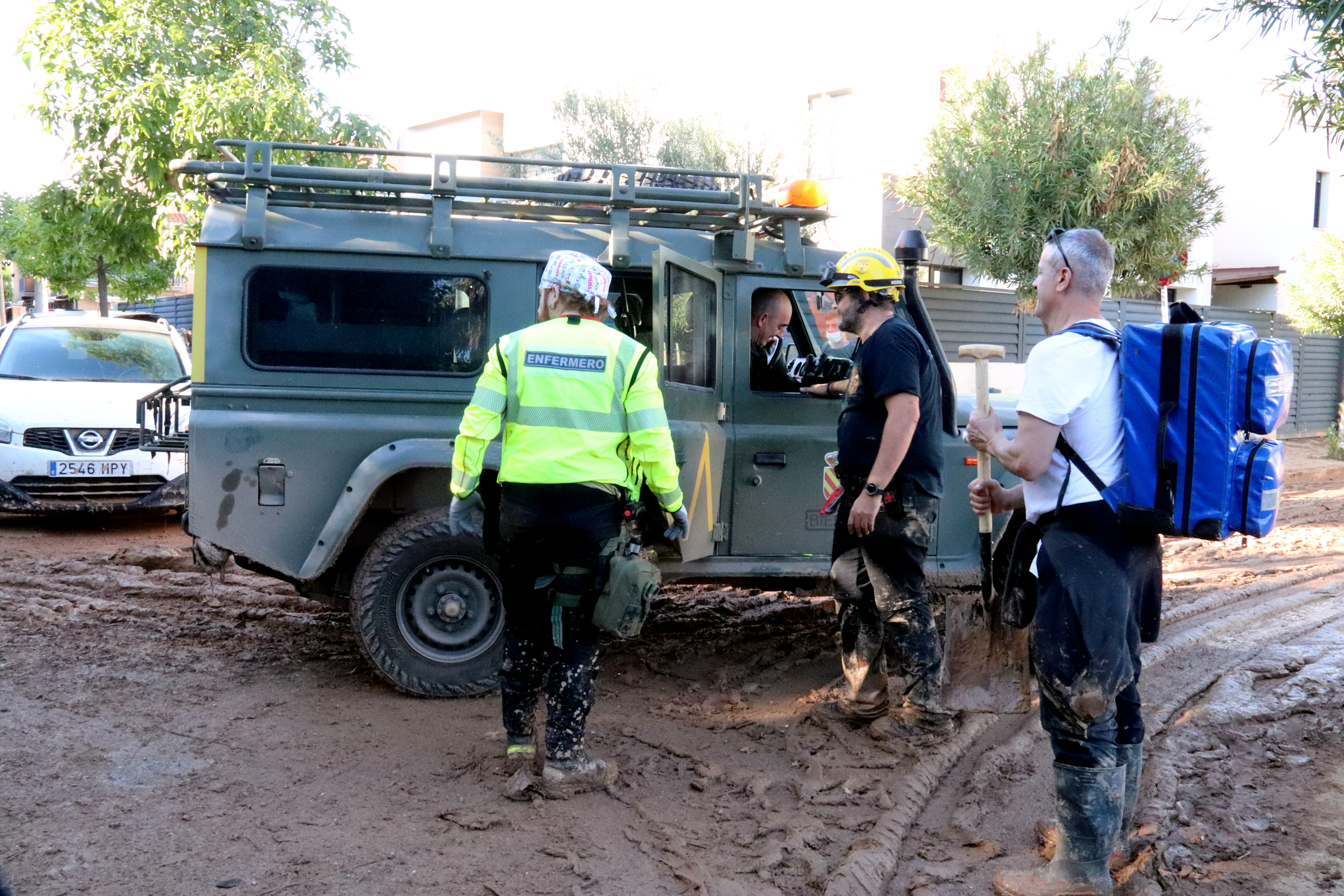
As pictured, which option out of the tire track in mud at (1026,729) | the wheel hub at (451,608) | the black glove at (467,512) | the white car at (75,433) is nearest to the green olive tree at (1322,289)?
the tire track in mud at (1026,729)

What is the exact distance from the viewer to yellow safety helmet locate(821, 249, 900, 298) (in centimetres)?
459

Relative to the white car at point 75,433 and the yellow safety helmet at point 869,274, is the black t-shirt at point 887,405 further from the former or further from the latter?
the white car at point 75,433

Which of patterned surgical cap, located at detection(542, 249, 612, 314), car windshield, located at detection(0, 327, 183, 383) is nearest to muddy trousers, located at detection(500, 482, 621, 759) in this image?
patterned surgical cap, located at detection(542, 249, 612, 314)

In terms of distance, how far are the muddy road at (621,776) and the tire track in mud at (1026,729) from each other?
0.05 feet

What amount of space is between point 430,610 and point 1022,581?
8.89 ft

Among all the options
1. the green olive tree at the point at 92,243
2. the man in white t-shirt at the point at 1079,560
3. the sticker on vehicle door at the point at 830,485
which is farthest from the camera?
the green olive tree at the point at 92,243

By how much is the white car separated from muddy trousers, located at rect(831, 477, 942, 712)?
600 centimetres

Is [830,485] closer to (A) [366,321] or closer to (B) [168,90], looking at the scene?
(A) [366,321]

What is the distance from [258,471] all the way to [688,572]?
195cm

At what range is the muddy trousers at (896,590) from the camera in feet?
15.1

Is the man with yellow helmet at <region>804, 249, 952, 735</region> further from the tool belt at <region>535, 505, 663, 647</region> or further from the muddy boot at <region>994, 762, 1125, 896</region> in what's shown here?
the muddy boot at <region>994, 762, 1125, 896</region>

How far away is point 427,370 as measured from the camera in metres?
5.07

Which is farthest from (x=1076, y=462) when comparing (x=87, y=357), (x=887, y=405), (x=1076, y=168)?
(x=1076, y=168)

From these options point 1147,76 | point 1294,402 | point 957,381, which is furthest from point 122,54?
point 1294,402
